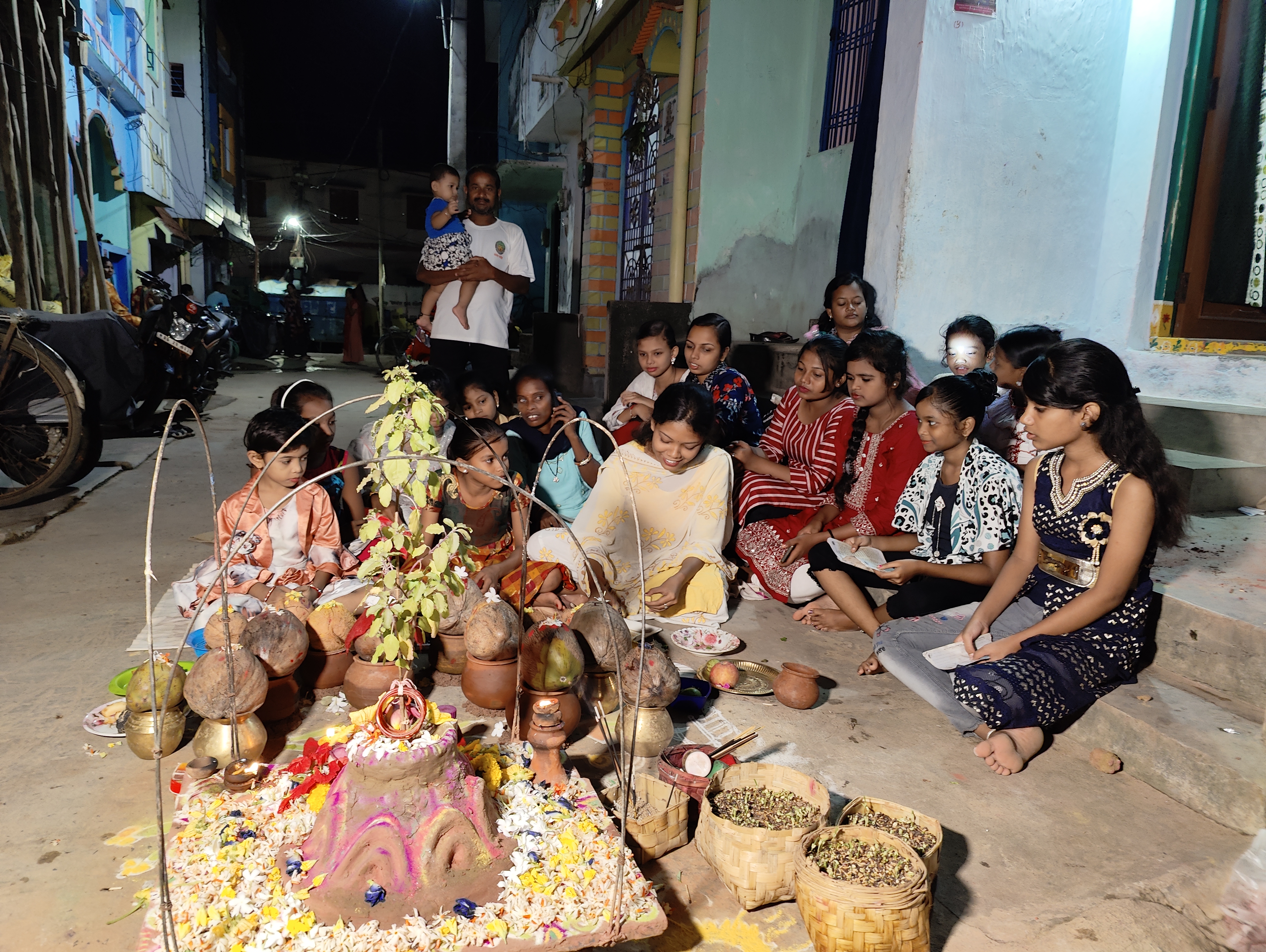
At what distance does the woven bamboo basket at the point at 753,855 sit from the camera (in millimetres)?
1824

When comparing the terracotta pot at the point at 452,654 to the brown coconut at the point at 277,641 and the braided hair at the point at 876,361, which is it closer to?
the brown coconut at the point at 277,641

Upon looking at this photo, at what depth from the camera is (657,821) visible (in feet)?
6.56

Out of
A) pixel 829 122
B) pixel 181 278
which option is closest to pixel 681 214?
pixel 829 122

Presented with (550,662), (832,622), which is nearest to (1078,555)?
(832,622)

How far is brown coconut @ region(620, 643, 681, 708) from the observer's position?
236 cm

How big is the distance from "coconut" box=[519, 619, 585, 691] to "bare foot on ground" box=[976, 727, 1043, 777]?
129 centimetres

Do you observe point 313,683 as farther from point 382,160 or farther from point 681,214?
point 382,160

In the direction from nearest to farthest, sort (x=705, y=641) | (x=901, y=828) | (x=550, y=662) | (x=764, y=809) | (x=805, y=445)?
(x=901, y=828) → (x=764, y=809) → (x=550, y=662) → (x=705, y=641) → (x=805, y=445)

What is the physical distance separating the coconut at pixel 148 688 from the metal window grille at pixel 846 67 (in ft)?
17.6

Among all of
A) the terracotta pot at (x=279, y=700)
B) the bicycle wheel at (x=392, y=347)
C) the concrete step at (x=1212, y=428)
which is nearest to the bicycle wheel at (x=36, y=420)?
the terracotta pot at (x=279, y=700)

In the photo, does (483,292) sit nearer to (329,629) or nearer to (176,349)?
(329,629)

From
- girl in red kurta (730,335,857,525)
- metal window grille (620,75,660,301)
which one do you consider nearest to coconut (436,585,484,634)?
girl in red kurta (730,335,857,525)

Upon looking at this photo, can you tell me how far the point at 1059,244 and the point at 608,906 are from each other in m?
4.90

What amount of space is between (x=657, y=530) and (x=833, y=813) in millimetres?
1820
